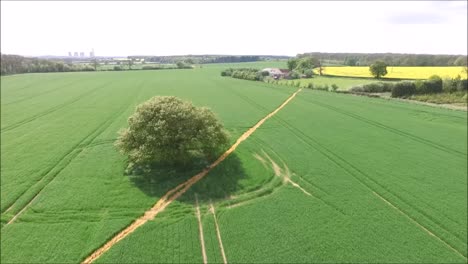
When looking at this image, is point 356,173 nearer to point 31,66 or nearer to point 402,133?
point 402,133

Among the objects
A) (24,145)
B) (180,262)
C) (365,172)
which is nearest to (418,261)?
(365,172)

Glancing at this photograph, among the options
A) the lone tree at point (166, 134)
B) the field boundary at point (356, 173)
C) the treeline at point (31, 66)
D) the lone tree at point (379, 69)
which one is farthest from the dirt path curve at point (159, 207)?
the treeline at point (31, 66)

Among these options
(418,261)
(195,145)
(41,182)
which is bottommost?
(418,261)

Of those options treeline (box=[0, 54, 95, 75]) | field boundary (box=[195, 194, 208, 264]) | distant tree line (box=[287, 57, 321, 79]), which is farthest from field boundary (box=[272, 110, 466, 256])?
treeline (box=[0, 54, 95, 75])

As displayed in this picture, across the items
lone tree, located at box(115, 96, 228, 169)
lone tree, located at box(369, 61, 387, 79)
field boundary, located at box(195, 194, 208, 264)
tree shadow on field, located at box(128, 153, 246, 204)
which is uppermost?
lone tree, located at box(369, 61, 387, 79)

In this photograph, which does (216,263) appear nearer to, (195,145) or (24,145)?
(195,145)

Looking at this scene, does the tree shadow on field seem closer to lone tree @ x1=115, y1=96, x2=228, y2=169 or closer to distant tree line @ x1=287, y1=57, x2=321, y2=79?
lone tree @ x1=115, y1=96, x2=228, y2=169
